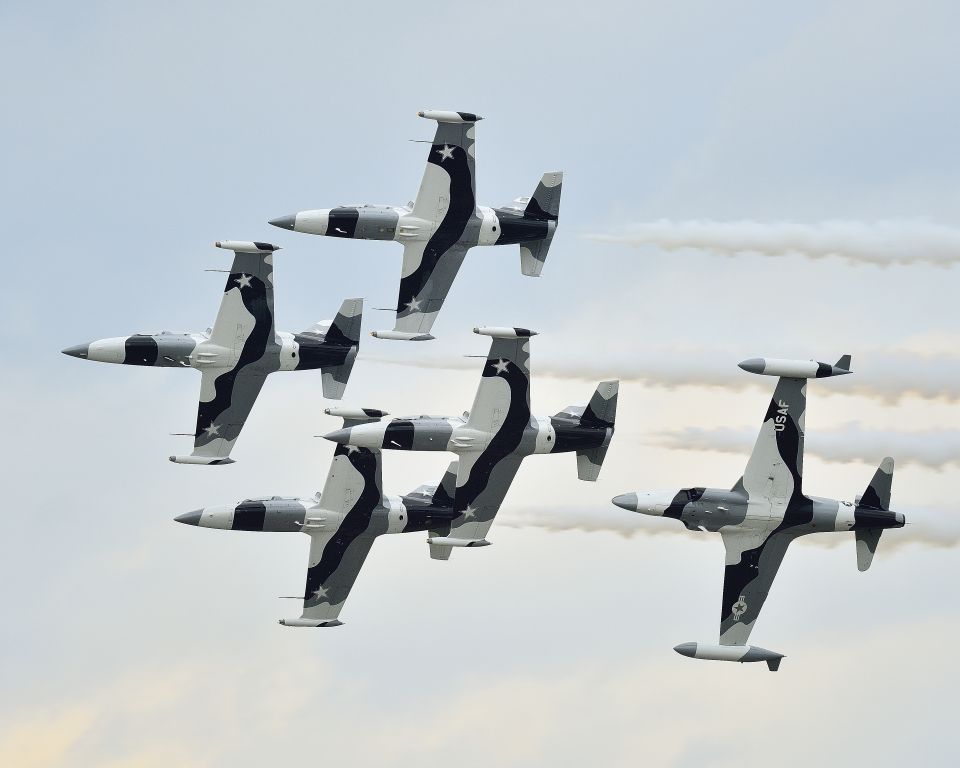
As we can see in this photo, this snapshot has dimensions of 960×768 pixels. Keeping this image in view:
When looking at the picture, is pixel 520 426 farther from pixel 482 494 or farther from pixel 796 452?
pixel 796 452

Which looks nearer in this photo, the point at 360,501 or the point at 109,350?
the point at 360,501

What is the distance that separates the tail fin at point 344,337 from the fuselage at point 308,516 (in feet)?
16.1

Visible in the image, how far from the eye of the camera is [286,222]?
121125mm

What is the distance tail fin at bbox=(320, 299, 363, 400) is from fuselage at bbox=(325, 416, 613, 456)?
14.7 ft

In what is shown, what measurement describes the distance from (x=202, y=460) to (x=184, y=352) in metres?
4.31

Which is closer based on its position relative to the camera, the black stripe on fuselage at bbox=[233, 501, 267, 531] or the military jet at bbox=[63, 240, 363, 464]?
the black stripe on fuselage at bbox=[233, 501, 267, 531]

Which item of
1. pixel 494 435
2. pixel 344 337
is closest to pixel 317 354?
pixel 344 337

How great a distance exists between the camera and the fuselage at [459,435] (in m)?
118

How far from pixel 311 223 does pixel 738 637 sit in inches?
895

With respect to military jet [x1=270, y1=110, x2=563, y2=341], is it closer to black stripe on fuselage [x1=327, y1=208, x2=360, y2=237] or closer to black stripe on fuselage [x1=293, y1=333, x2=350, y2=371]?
black stripe on fuselage [x1=327, y1=208, x2=360, y2=237]

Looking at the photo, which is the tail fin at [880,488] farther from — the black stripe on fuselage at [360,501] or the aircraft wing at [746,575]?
the black stripe on fuselage at [360,501]

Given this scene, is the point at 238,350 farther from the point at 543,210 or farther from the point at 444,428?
the point at 543,210

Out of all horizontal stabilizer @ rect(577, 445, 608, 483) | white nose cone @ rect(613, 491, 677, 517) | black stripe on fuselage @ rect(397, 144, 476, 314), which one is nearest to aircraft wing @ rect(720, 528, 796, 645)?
white nose cone @ rect(613, 491, 677, 517)

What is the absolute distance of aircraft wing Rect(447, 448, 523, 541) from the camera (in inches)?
4737
